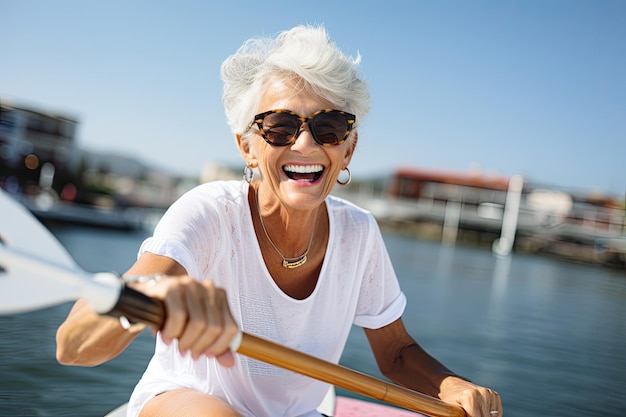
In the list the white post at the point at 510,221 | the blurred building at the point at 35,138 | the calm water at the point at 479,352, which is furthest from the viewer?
the white post at the point at 510,221

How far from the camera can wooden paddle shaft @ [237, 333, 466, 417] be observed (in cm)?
104

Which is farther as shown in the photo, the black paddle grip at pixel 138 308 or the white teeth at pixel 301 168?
the white teeth at pixel 301 168

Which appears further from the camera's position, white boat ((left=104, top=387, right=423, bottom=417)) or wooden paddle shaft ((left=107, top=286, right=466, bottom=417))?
white boat ((left=104, top=387, right=423, bottom=417))

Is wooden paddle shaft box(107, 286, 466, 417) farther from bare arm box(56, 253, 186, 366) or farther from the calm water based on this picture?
the calm water

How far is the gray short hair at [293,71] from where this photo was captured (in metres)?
1.55

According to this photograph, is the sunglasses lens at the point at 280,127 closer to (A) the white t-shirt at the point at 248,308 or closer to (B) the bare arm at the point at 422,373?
(A) the white t-shirt at the point at 248,308

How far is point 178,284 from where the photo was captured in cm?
92

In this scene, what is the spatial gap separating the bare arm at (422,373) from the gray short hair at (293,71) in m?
0.69

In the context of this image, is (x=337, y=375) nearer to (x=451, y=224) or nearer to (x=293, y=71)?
(x=293, y=71)

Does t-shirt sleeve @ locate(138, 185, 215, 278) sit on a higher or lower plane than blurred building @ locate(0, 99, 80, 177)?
lower

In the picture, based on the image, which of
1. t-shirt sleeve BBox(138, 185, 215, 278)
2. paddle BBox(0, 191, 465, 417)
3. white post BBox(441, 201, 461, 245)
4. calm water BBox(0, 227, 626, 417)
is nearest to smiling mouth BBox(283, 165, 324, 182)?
t-shirt sleeve BBox(138, 185, 215, 278)

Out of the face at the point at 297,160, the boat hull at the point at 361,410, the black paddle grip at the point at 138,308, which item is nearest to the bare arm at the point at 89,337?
the black paddle grip at the point at 138,308

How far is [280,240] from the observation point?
1685 millimetres

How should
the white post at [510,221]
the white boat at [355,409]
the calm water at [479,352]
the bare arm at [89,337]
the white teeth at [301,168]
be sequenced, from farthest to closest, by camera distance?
the white post at [510,221]
the calm water at [479,352]
the white boat at [355,409]
the white teeth at [301,168]
the bare arm at [89,337]
